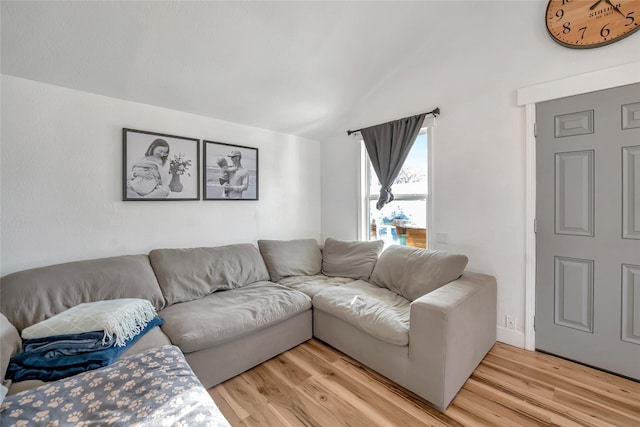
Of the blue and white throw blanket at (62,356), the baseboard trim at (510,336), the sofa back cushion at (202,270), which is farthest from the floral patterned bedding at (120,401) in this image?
the baseboard trim at (510,336)

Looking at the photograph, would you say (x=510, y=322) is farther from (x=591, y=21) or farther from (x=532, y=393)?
(x=591, y=21)

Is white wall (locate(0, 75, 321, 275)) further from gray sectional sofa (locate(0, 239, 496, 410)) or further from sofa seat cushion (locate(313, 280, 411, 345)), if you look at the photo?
sofa seat cushion (locate(313, 280, 411, 345))

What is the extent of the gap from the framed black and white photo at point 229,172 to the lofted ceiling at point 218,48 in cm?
38

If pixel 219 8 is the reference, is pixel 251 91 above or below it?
below

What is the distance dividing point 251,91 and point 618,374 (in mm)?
3567

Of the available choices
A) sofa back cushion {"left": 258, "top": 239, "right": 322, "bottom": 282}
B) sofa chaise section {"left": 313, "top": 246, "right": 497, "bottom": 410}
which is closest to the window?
sofa chaise section {"left": 313, "top": 246, "right": 497, "bottom": 410}

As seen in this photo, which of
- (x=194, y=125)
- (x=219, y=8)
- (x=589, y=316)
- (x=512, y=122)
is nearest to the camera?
(x=219, y=8)

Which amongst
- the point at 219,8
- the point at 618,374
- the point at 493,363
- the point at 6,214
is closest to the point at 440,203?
the point at 493,363

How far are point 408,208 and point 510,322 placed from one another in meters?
1.36

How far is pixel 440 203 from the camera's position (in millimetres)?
2586

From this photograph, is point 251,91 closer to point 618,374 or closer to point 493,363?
point 493,363

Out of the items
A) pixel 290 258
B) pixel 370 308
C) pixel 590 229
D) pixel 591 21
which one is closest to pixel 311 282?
pixel 290 258

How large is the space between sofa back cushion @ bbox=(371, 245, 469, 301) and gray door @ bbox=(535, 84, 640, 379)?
689 millimetres

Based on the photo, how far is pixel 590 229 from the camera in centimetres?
185
